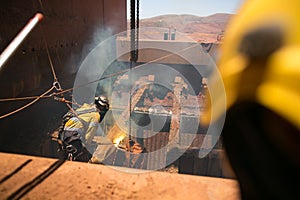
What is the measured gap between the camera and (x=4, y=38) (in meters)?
4.80

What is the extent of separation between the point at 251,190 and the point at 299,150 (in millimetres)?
209

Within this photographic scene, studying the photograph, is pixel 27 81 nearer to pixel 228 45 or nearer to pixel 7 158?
pixel 7 158

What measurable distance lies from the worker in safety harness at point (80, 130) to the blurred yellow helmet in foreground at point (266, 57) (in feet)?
14.7

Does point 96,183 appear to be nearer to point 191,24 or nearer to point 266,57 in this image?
point 266,57

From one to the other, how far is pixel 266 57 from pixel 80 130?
4647 millimetres

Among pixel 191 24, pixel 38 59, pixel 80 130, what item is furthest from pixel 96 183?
pixel 191 24

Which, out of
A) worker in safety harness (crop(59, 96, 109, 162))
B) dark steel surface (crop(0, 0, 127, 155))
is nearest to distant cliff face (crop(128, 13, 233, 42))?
dark steel surface (crop(0, 0, 127, 155))

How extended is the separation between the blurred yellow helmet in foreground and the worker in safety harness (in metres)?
4.48

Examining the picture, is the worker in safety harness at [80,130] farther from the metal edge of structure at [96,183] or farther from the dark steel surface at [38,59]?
the metal edge of structure at [96,183]

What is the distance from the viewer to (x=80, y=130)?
4.78m

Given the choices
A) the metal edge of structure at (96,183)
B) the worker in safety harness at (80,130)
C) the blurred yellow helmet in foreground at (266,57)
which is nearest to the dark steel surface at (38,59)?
the worker in safety harness at (80,130)

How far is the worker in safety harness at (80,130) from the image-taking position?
4699mm

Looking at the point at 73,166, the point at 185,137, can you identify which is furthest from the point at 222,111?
the point at 185,137

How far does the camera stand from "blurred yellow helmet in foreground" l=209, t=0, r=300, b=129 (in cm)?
48
